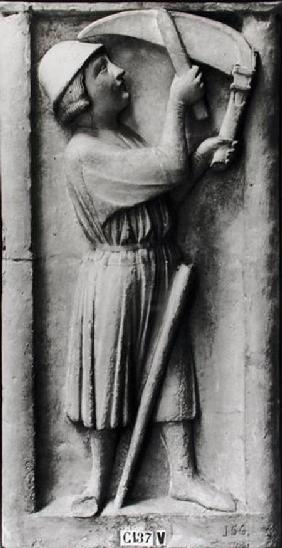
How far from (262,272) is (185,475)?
0.74m

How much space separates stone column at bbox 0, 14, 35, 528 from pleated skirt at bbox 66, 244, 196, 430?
0.52 ft

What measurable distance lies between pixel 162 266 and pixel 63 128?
1.86ft

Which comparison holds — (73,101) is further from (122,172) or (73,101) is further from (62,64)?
(122,172)

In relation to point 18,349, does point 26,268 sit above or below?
above

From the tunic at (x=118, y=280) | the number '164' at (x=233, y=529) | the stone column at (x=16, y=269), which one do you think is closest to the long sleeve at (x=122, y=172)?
the tunic at (x=118, y=280)

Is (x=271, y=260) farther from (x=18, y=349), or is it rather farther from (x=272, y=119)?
(x=18, y=349)

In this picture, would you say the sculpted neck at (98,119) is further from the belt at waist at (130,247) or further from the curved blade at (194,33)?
the belt at waist at (130,247)

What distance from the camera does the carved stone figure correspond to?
328 cm

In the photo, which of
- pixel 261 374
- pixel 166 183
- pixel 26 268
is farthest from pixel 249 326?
pixel 26 268

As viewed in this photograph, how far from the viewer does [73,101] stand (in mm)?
3271

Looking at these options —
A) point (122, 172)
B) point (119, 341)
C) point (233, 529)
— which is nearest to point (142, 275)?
point (119, 341)

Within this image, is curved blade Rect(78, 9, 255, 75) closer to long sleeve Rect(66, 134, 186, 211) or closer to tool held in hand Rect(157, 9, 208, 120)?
tool held in hand Rect(157, 9, 208, 120)

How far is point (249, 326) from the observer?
3365 millimetres

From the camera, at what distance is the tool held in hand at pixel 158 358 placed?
3346 mm
